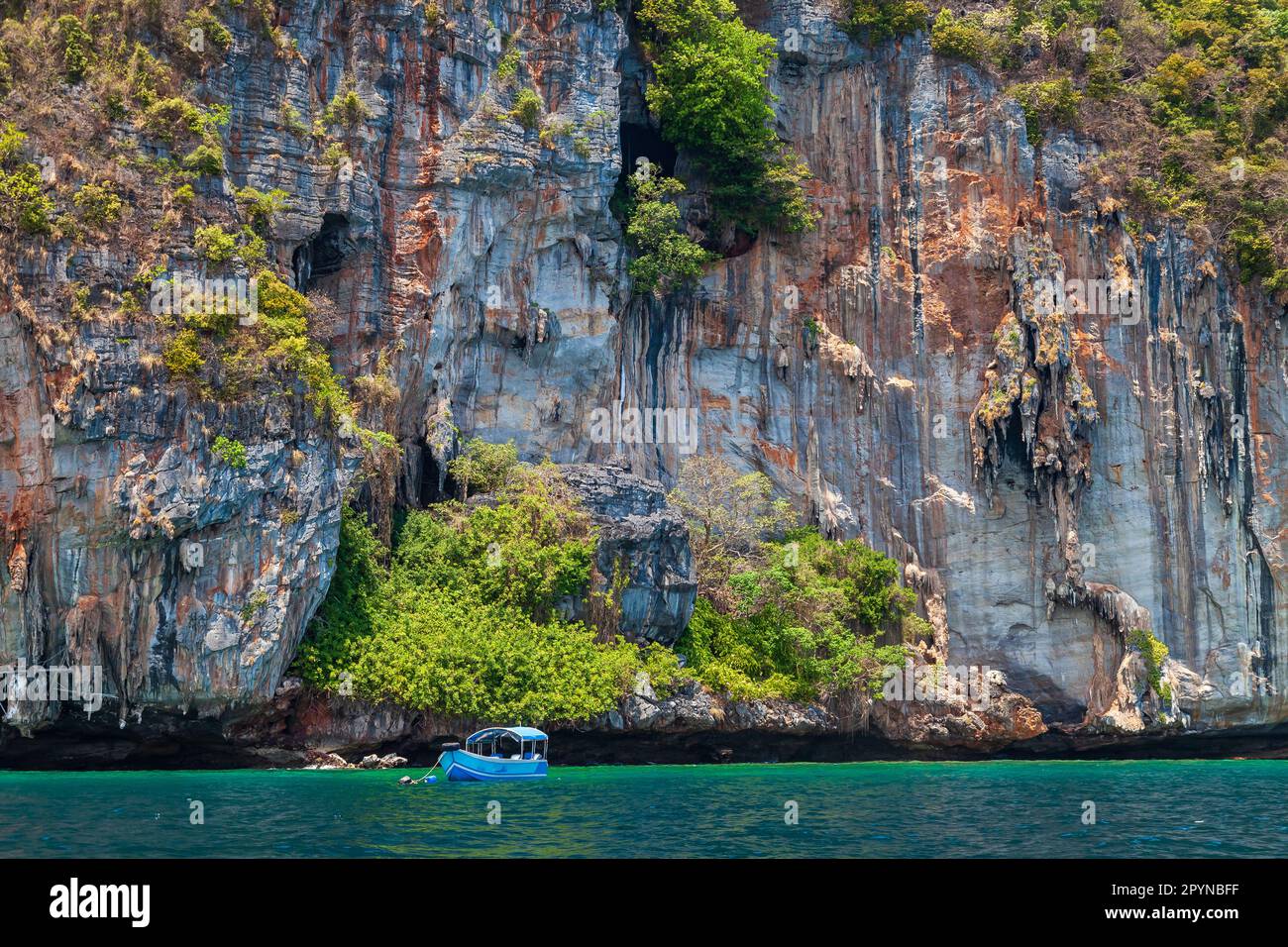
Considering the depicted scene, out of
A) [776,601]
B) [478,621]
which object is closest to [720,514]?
[776,601]

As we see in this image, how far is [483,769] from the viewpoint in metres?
29.2

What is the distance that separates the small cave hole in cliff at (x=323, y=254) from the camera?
36156 millimetres

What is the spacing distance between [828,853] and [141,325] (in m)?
20.3

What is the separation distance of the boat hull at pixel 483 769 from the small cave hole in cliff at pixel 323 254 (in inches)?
544

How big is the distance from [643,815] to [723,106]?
2574cm

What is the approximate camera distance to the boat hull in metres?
29.1

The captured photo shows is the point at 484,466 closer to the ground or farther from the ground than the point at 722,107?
closer to the ground

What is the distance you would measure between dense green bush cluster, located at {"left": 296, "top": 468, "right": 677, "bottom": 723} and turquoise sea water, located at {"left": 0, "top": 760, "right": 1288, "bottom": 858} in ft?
7.16

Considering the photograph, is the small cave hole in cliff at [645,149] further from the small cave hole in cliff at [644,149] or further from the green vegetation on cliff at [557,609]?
the green vegetation on cliff at [557,609]

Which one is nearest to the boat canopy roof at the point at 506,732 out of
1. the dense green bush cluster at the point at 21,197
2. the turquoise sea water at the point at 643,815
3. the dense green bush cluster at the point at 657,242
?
the turquoise sea water at the point at 643,815

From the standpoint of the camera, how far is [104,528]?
29531mm

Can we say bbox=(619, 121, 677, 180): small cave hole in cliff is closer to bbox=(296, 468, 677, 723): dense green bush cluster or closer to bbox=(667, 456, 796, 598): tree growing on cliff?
bbox=(667, 456, 796, 598): tree growing on cliff

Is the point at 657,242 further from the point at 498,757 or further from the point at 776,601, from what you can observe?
the point at 498,757

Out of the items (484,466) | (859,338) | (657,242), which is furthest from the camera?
(859,338)
